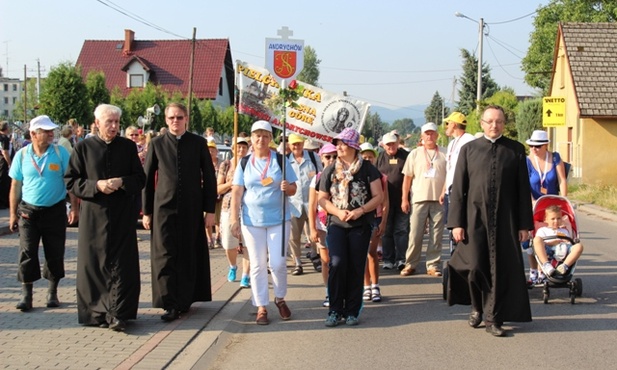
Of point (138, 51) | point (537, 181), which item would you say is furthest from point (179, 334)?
point (138, 51)

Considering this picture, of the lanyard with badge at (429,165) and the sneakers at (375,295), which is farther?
the lanyard with badge at (429,165)

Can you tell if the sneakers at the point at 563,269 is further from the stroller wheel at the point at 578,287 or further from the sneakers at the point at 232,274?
the sneakers at the point at 232,274

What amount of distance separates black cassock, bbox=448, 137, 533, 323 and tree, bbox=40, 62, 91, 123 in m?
33.5

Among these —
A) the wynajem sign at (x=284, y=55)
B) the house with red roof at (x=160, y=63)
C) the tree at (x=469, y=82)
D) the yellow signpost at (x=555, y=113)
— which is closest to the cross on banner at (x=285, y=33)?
the wynajem sign at (x=284, y=55)

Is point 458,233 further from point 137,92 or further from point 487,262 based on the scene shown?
point 137,92

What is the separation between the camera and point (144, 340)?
705cm

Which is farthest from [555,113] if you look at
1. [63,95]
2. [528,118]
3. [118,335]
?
[63,95]

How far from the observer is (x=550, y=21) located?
2400 inches

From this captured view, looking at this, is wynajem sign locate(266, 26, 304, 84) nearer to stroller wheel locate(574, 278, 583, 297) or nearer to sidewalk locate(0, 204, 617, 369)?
sidewalk locate(0, 204, 617, 369)

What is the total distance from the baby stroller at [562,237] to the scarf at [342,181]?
2.54 metres

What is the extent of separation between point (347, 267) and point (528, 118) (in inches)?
1333

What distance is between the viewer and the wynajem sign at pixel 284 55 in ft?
37.9

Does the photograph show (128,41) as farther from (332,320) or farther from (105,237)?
(332,320)

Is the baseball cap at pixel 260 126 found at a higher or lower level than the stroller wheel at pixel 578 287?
higher
